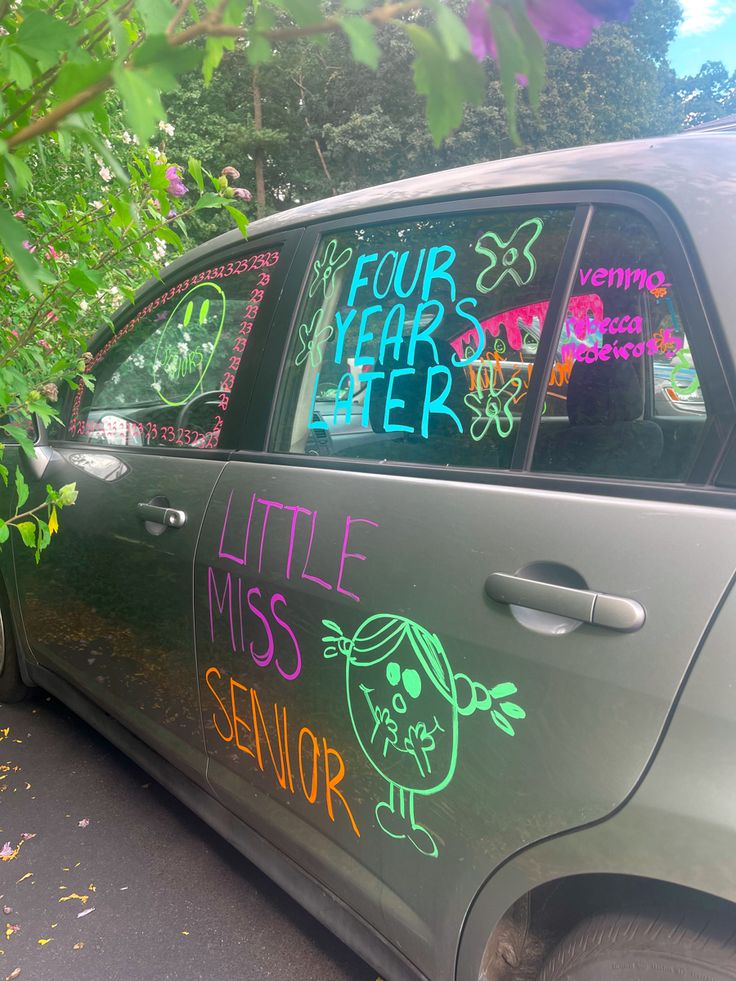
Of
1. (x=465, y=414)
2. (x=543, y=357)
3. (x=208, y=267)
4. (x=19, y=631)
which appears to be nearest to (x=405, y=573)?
(x=465, y=414)

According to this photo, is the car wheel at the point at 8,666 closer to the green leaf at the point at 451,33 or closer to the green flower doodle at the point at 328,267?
the green flower doodle at the point at 328,267

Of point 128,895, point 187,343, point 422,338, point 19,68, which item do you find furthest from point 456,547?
point 128,895

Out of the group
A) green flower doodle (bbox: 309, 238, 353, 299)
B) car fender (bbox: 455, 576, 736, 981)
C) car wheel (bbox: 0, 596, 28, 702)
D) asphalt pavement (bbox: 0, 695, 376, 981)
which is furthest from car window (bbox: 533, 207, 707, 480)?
car wheel (bbox: 0, 596, 28, 702)

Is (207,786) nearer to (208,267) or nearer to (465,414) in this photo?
(465,414)

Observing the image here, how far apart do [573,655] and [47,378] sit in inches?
55.8

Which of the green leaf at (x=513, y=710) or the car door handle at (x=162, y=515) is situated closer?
the green leaf at (x=513, y=710)

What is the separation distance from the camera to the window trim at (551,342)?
111 cm

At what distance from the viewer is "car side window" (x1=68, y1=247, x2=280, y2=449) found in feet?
6.78

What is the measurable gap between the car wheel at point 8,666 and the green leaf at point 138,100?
2761mm

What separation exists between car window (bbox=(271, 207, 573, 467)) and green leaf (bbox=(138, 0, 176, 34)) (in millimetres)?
836

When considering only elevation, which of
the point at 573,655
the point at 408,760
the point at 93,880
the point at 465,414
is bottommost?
the point at 93,880

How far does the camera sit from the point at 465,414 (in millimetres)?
1486

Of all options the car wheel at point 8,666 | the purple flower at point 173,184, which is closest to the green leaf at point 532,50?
the purple flower at point 173,184

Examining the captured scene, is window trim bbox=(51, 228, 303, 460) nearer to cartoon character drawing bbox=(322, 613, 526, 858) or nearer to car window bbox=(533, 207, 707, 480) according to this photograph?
cartoon character drawing bbox=(322, 613, 526, 858)
